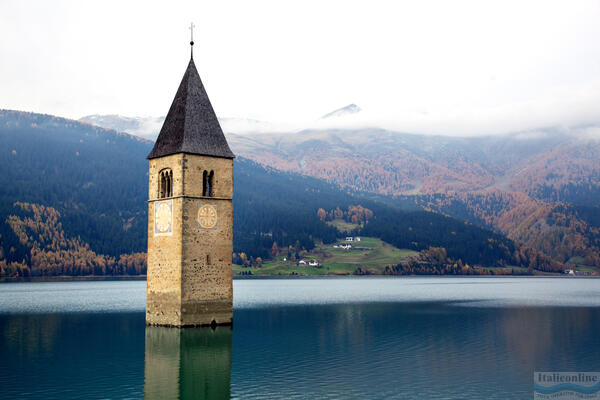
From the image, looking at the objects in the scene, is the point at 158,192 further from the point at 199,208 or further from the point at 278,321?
the point at 278,321

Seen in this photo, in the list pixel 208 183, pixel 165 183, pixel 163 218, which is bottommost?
pixel 163 218

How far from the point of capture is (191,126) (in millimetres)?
49406

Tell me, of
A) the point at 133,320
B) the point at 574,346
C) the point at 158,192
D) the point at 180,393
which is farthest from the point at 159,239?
the point at 574,346

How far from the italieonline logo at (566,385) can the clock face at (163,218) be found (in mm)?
27506

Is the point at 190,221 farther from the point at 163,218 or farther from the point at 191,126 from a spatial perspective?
the point at 191,126

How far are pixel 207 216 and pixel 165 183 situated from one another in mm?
4559


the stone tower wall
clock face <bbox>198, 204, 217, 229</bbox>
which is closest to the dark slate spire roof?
the stone tower wall

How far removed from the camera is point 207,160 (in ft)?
161

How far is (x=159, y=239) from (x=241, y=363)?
16421 mm

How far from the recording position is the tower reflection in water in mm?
29500

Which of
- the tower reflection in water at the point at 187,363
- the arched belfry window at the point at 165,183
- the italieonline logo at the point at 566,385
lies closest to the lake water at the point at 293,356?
the tower reflection in water at the point at 187,363

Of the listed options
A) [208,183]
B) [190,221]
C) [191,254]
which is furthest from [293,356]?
[208,183]

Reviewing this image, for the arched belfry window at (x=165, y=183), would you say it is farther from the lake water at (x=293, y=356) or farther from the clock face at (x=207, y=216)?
the lake water at (x=293, y=356)

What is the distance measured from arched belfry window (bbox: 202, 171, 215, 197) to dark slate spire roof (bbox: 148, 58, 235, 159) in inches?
58.4
